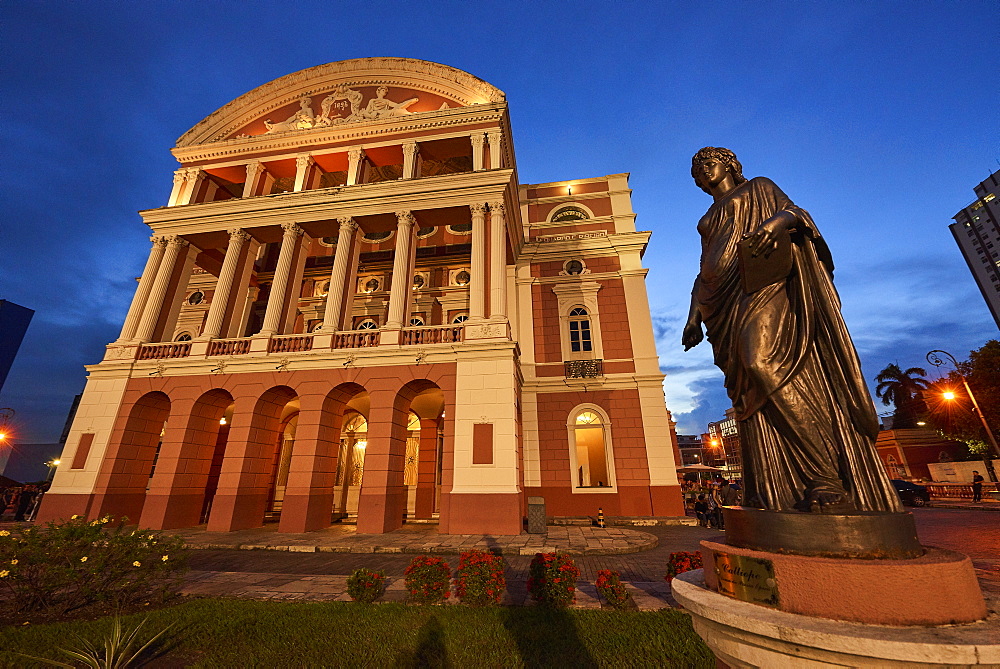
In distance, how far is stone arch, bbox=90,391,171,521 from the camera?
14633mm

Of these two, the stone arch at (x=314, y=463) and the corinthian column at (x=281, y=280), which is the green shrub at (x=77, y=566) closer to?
the stone arch at (x=314, y=463)

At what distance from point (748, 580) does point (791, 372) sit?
1.59m

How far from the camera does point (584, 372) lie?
18172 millimetres

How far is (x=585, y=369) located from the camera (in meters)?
18.2

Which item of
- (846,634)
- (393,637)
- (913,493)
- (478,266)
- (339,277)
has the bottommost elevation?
(393,637)

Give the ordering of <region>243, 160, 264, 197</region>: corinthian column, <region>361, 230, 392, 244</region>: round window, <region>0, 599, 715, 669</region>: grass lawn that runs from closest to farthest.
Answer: <region>0, 599, 715, 669</region>: grass lawn < <region>243, 160, 264, 197</region>: corinthian column < <region>361, 230, 392, 244</region>: round window

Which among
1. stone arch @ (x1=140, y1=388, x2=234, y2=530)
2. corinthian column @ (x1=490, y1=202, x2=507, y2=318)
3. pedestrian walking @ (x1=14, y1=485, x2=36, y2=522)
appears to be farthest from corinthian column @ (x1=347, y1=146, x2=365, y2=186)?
pedestrian walking @ (x1=14, y1=485, x2=36, y2=522)

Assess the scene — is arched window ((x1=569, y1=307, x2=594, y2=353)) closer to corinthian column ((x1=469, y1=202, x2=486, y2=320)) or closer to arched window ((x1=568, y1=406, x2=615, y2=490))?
arched window ((x1=568, y1=406, x2=615, y2=490))

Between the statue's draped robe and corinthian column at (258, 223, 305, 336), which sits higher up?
corinthian column at (258, 223, 305, 336)

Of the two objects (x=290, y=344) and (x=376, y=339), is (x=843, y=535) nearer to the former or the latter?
(x=376, y=339)

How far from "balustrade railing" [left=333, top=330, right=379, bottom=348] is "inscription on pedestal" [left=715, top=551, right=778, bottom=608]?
46.6ft

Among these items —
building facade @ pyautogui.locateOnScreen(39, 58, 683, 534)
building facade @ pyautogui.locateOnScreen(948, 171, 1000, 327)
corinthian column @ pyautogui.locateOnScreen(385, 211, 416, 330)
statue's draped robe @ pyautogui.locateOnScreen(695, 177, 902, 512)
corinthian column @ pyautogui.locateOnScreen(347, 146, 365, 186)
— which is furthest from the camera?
building facade @ pyautogui.locateOnScreen(948, 171, 1000, 327)

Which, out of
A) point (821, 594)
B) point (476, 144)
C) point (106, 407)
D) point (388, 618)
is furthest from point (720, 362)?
point (106, 407)

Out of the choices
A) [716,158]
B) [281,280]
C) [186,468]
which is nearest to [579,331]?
[281,280]
